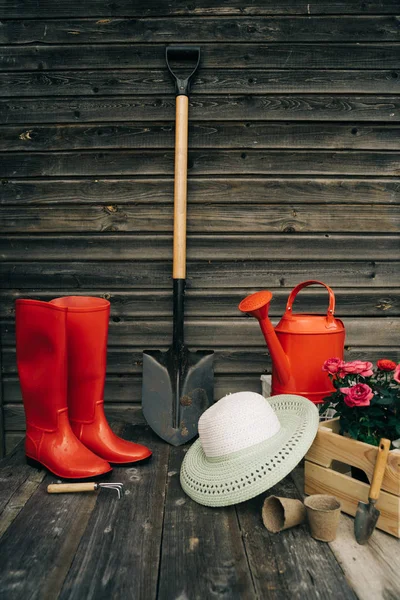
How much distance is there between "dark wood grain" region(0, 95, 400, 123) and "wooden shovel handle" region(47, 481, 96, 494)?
1821mm

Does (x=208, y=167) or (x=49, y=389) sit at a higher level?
(x=208, y=167)

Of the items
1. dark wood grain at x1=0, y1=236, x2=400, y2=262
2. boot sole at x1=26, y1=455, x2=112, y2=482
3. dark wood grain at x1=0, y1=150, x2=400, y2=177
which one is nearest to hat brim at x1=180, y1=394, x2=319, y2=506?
boot sole at x1=26, y1=455, x2=112, y2=482

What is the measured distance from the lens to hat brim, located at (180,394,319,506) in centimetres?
146

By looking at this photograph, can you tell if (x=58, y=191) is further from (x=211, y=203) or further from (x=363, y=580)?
(x=363, y=580)

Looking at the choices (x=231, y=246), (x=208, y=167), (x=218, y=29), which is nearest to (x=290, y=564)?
(x=231, y=246)

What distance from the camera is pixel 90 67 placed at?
2.47 m

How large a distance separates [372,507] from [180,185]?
1.68 metres

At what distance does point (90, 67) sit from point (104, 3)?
33cm

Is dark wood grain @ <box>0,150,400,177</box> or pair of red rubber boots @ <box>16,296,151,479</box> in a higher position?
dark wood grain @ <box>0,150,400,177</box>

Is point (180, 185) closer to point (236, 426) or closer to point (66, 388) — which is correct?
point (66, 388)

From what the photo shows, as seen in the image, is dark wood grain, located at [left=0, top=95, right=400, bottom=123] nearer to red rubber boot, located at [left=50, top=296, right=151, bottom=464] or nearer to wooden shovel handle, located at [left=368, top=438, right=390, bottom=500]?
red rubber boot, located at [left=50, top=296, right=151, bottom=464]

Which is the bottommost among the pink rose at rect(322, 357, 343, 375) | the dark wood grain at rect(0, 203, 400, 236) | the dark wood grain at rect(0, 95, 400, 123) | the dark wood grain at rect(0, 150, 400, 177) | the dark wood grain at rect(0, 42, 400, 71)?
the pink rose at rect(322, 357, 343, 375)

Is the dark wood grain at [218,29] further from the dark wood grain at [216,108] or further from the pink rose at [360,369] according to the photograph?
the pink rose at [360,369]

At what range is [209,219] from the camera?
8.23 ft
